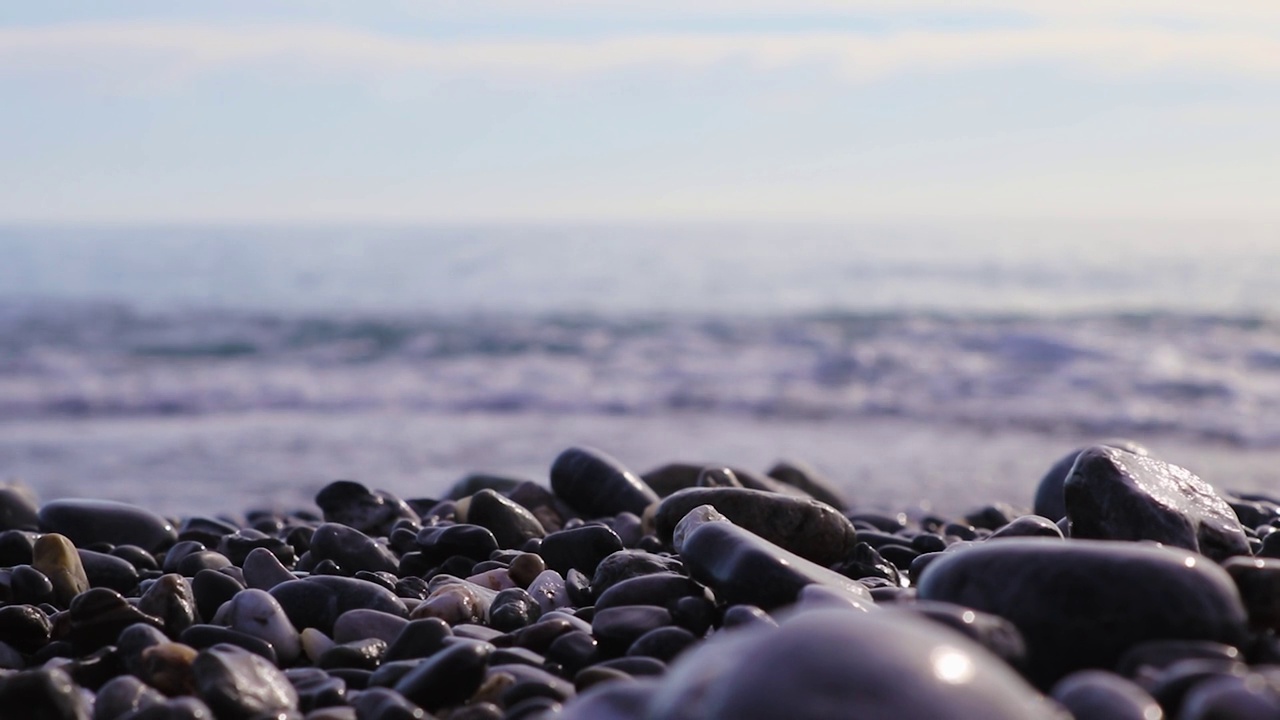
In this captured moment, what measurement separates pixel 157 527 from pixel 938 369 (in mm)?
10385

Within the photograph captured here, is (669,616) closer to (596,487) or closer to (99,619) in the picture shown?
(99,619)

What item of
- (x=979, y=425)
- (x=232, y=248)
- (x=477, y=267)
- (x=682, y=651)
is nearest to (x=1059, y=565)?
(x=682, y=651)

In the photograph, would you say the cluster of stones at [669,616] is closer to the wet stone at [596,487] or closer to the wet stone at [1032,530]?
the wet stone at [1032,530]

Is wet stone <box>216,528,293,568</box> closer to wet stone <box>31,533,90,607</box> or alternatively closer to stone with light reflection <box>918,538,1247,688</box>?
wet stone <box>31,533,90,607</box>

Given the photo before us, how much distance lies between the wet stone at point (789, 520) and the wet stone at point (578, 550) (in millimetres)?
223

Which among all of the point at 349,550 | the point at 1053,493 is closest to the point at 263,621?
the point at 349,550

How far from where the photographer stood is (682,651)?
2160 mm

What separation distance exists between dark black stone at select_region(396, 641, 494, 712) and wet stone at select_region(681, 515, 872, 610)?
52 centimetres

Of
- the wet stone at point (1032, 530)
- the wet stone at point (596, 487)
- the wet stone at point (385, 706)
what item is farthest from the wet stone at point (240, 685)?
the wet stone at point (596, 487)

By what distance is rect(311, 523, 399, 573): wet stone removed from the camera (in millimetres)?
3043

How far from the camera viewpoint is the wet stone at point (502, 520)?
3.36 metres

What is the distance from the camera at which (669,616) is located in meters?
2.33

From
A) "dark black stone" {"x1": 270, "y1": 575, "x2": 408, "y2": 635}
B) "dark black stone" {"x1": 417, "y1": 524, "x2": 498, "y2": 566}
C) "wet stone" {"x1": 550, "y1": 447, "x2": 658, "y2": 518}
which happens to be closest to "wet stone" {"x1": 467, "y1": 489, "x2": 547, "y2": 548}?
"dark black stone" {"x1": 417, "y1": 524, "x2": 498, "y2": 566}

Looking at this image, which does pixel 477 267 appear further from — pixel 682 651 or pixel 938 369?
pixel 682 651
